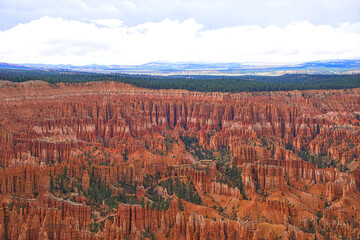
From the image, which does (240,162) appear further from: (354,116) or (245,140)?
(354,116)

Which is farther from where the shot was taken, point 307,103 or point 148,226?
point 307,103

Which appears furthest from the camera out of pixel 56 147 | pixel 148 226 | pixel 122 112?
pixel 122 112

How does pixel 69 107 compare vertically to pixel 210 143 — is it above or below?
above

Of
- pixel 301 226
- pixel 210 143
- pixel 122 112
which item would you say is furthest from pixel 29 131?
pixel 301 226

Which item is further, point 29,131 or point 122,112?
point 122,112

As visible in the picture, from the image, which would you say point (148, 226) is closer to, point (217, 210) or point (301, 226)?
point (217, 210)

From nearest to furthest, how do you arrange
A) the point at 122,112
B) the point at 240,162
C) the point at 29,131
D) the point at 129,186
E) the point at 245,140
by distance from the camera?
the point at 129,186, the point at 240,162, the point at 29,131, the point at 245,140, the point at 122,112

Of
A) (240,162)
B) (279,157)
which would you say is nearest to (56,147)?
(240,162)
